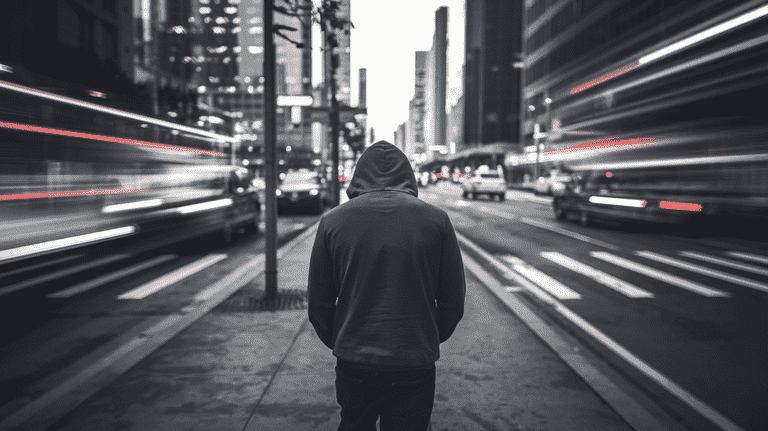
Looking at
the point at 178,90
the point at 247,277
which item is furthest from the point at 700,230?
the point at 178,90

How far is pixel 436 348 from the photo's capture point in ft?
7.48

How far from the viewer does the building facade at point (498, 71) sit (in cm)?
14338

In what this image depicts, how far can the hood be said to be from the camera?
7.61ft

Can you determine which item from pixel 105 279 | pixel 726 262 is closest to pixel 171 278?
pixel 105 279

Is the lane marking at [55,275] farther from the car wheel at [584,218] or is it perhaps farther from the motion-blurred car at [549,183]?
the motion-blurred car at [549,183]

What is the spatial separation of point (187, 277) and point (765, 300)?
9.27 m

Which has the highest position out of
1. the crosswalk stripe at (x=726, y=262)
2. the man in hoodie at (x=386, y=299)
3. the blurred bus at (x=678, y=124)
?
the blurred bus at (x=678, y=124)

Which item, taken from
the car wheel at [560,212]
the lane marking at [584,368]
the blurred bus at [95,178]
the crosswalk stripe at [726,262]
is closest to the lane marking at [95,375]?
the blurred bus at [95,178]

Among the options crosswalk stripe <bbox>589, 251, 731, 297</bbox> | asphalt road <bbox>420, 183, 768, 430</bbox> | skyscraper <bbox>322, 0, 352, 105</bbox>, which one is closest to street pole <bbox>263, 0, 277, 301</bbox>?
skyscraper <bbox>322, 0, 352, 105</bbox>

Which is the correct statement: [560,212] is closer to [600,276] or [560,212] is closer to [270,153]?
[600,276]

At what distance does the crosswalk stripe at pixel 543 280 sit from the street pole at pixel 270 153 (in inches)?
165

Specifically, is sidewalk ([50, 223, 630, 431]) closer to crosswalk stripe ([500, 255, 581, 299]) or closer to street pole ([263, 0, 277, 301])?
street pole ([263, 0, 277, 301])

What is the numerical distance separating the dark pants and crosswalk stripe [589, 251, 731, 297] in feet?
25.8

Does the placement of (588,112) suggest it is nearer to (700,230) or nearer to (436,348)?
(700,230)
